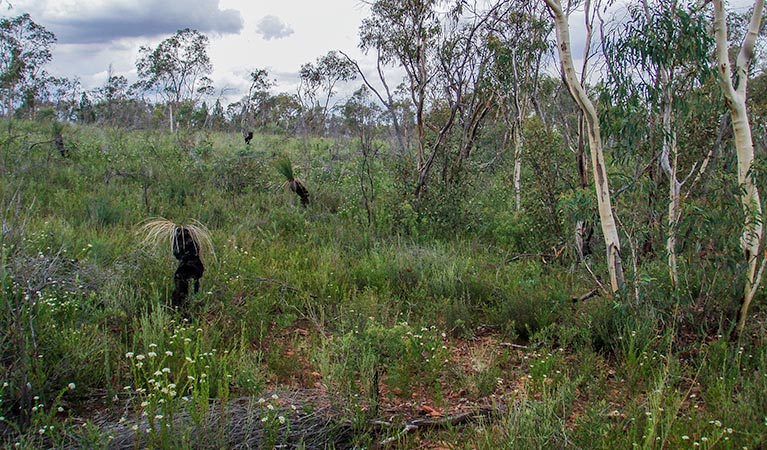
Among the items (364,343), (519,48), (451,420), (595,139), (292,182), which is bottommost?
(451,420)

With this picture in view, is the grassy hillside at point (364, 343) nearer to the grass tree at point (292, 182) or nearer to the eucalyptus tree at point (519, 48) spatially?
the grass tree at point (292, 182)

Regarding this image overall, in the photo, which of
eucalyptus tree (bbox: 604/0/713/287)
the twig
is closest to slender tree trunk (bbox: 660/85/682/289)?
eucalyptus tree (bbox: 604/0/713/287)

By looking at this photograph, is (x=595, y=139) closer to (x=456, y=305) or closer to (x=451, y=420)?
(x=456, y=305)

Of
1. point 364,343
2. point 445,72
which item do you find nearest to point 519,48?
point 445,72

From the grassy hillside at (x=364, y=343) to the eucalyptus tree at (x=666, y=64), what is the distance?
0.70m

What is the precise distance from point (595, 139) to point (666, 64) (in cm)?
75

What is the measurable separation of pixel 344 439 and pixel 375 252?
134 inches

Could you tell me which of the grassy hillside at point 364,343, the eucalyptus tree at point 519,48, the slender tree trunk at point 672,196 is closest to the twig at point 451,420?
the grassy hillside at point 364,343

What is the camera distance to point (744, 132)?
4191 mm

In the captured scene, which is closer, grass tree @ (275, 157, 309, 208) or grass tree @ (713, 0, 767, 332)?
grass tree @ (713, 0, 767, 332)

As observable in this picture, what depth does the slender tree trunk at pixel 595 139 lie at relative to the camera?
4426 mm

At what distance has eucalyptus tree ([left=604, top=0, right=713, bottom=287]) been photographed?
13.7 ft

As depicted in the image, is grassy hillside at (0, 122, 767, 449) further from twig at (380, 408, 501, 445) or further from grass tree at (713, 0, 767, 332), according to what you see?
grass tree at (713, 0, 767, 332)

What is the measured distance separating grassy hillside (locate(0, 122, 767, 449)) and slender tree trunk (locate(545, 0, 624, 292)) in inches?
7.6
